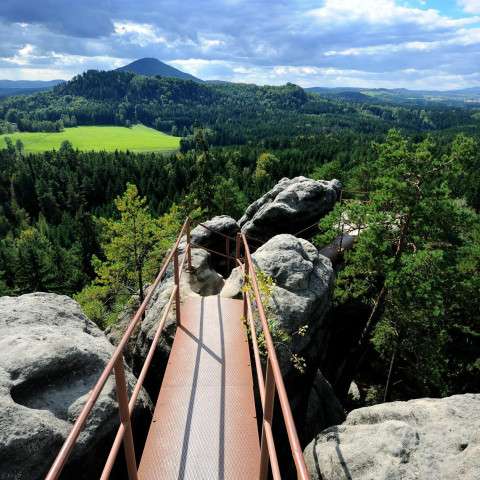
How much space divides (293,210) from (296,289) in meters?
16.9

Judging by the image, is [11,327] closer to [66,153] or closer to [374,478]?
[374,478]

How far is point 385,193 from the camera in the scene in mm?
16000

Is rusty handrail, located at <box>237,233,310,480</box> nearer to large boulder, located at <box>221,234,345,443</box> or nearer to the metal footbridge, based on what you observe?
the metal footbridge

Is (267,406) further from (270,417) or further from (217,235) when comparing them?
(217,235)

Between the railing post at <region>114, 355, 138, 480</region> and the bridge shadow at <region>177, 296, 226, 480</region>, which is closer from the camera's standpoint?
the railing post at <region>114, 355, 138, 480</region>

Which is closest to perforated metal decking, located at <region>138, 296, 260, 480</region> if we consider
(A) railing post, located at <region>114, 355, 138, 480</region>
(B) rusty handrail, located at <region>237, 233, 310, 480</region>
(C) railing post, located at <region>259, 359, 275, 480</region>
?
(A) railing post, located at <region>114, 355, 138, 480</region>

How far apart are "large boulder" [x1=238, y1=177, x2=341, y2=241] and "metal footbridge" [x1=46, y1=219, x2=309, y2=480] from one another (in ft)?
58.3

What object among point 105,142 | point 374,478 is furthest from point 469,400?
point 105,142

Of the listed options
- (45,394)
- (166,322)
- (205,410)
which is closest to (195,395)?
(205,410)

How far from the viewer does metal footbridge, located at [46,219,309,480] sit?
3732mm

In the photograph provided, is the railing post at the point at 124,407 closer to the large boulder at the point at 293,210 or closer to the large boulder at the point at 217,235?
the large boulder at the point at 217,235

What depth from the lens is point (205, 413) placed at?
5699mm

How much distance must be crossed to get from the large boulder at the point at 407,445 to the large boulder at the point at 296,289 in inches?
85.4

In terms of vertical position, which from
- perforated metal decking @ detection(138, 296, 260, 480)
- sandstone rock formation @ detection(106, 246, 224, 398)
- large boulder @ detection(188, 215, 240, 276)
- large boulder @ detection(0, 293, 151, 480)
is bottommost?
A: large boulder @ detection(188, 215, 240, 276)
